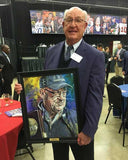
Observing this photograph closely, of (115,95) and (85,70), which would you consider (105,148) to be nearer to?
(115,95)

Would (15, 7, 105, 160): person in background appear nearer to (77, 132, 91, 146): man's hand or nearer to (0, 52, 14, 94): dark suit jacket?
(77, 132, 91, 146): man's hand

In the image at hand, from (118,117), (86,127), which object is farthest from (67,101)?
(118,117)

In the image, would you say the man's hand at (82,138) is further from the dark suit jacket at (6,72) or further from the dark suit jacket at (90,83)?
the dark suit jacket at (6,72)

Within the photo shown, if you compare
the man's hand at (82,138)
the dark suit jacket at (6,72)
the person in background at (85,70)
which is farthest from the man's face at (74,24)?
the dark suit jacket at (6,72)

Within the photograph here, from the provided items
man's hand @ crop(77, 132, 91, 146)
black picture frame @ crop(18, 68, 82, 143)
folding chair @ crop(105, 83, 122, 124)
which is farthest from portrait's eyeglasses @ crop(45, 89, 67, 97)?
folding chair @ crop(105, 83, 122, 124)

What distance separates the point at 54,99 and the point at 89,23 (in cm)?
890

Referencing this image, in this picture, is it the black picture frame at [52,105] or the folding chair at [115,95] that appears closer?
the black picture frame at [52,105]

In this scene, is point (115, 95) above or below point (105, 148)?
above

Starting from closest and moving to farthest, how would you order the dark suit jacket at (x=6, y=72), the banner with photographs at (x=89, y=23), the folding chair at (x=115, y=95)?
the folding chair at (x=115, y=95) < the dark suit jacket at (x=6, y=72) < the banner with photographs at (x=89, y=23)

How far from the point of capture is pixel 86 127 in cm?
110

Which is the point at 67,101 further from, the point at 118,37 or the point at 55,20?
the point at 118,37

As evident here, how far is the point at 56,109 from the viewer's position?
112 centimetres

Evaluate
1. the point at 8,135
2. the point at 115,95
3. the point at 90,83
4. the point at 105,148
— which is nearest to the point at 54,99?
the point at 90,83

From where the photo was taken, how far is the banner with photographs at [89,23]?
8172 mm
